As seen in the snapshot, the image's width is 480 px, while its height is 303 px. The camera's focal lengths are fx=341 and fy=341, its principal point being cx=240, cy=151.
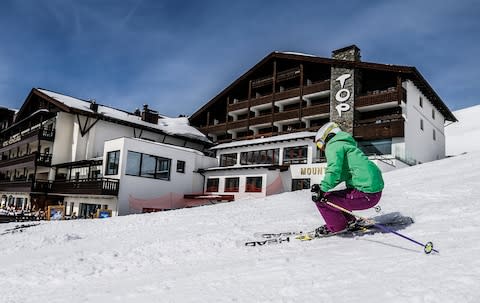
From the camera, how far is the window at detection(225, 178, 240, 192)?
3022 centimetres

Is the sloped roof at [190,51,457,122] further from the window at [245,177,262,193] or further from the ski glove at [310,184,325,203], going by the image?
the ski glove at [310,184,325,203]

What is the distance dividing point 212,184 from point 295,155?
8.19 metres

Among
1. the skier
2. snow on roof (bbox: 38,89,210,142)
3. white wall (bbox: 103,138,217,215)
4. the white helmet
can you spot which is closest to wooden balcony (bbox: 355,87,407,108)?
white wall (bbox: 103,138,217,215)

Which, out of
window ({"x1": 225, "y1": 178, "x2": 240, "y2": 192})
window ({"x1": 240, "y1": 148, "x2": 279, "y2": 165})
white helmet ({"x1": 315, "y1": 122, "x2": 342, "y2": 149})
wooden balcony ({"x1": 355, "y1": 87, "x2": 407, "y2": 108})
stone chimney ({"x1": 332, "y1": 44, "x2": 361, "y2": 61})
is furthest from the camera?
stone chimney ({"x1": 332, "y1": 44, "x2": 361, "y2": 61})

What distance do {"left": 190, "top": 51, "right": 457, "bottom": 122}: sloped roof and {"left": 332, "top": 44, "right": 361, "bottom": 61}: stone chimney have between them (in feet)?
4.32

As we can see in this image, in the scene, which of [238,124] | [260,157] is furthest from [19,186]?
[260,157]

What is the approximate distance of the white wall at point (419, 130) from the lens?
27.5 m

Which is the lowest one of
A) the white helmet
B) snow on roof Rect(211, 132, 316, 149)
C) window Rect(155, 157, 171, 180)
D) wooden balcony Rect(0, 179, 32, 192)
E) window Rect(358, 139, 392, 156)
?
wooden balcony Rect(0, 179, 32, 192)

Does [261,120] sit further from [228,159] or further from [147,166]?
[147,166]

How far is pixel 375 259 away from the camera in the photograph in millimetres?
4254

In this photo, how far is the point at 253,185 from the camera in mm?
28609

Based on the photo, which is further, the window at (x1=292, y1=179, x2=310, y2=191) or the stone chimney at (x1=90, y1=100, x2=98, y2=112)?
the stone chimney at (x1=90, y1=100, x2=98, y2=112)

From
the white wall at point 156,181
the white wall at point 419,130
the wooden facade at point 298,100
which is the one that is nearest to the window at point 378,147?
the wooden facade at point 298,100

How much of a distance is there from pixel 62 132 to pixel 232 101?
18.9m
